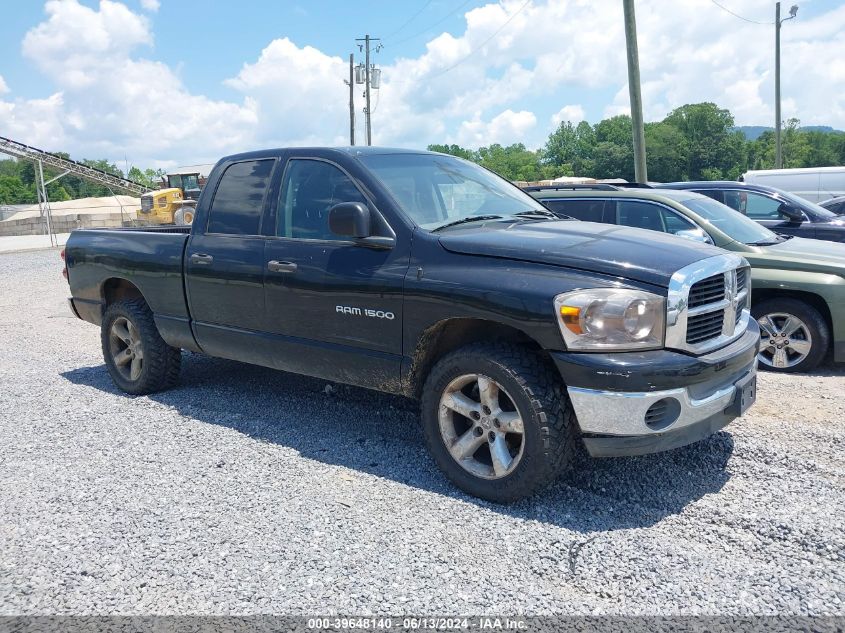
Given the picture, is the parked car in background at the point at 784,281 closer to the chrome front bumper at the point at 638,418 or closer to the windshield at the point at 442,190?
the windshield at the point at 442,190

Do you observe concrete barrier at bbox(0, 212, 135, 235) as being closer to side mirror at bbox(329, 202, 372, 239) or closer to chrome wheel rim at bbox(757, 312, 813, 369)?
side mirror at bbox(329, 202, 372, 239)

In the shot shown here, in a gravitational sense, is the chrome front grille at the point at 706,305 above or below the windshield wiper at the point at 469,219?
below

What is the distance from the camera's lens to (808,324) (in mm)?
6113

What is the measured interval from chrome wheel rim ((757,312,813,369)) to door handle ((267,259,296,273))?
165 inches

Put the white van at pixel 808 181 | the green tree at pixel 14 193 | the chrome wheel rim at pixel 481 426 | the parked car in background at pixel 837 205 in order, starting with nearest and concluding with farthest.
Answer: the chrome wheel rim at pixel 481 426 < the parked car in background at pixel 837 205 < the white van at pixel 808 181 < the green tree at pixel 14 193

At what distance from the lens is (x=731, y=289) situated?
3838 mm

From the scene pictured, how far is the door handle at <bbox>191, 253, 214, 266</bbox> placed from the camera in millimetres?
5051

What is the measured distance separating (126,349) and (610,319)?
14.2ft

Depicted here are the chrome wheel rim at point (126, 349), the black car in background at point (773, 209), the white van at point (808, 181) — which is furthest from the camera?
the white van at point (808, 181)

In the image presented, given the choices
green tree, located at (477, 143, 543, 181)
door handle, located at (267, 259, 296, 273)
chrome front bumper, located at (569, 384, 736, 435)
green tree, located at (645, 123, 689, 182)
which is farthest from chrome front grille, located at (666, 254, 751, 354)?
green tree, located at (477, 143, 543, 181)

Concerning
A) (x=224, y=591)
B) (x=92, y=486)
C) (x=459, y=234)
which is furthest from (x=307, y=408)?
(x=224, y=591)

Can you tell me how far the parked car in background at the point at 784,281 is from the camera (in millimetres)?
6051

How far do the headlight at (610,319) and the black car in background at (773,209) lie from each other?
648cm

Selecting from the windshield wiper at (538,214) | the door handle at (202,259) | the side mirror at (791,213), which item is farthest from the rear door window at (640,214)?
the door handle at (202,259)
